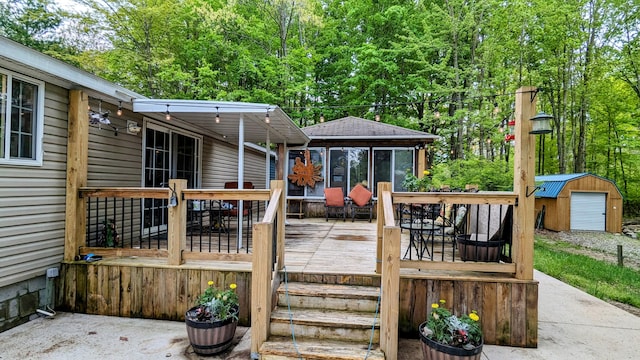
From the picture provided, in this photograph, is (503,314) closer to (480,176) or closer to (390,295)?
(390,295)

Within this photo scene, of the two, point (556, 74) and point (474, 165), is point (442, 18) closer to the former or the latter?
point (556, 74)

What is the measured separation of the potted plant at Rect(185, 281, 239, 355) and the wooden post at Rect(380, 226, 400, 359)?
1416 mm

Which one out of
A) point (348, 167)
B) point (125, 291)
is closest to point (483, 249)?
point (125, 291)

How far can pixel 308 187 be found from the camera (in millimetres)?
8930

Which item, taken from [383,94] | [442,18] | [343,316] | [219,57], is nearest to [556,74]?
[442,18]

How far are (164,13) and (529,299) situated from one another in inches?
561

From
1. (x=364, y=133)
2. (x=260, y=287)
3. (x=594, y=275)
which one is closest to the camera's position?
(x=260, y=287)

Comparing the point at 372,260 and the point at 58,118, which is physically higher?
the point at 58,118

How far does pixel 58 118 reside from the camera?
12.4ft

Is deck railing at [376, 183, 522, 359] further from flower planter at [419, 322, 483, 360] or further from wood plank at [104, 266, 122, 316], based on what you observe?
wood plank at [104, 266, 122, 316]

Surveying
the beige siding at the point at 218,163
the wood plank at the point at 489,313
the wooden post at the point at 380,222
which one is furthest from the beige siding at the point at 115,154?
the wood plank at the point at 489,313

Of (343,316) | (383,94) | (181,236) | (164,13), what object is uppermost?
(164,13)

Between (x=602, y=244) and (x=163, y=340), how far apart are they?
1300cm

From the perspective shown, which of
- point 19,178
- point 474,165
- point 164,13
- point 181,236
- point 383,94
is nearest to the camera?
point 19,178
